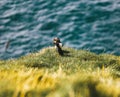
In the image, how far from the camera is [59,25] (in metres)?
32.4

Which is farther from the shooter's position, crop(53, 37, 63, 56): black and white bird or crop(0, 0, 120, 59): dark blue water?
crop(0, 0, 120, 59): dark blue water

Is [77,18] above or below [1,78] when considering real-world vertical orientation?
below

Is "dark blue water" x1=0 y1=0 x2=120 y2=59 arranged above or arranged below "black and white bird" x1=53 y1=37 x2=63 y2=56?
below

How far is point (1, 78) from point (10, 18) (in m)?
31.1

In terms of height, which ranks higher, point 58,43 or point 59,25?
point 58,43

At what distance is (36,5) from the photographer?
3572cm

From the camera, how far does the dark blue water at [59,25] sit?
29473 mm

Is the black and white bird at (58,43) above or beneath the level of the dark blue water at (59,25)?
above

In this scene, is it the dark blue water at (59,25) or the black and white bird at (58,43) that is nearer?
the black and white bird at (58,43)

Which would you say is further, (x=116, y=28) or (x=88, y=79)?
(x=116, y=28)

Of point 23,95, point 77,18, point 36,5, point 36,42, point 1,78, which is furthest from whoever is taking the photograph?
point 36,5

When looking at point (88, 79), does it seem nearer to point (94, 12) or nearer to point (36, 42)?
point (36, 42)

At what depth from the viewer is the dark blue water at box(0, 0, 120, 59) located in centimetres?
2947

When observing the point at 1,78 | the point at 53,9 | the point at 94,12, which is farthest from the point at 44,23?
the point at 1,78
